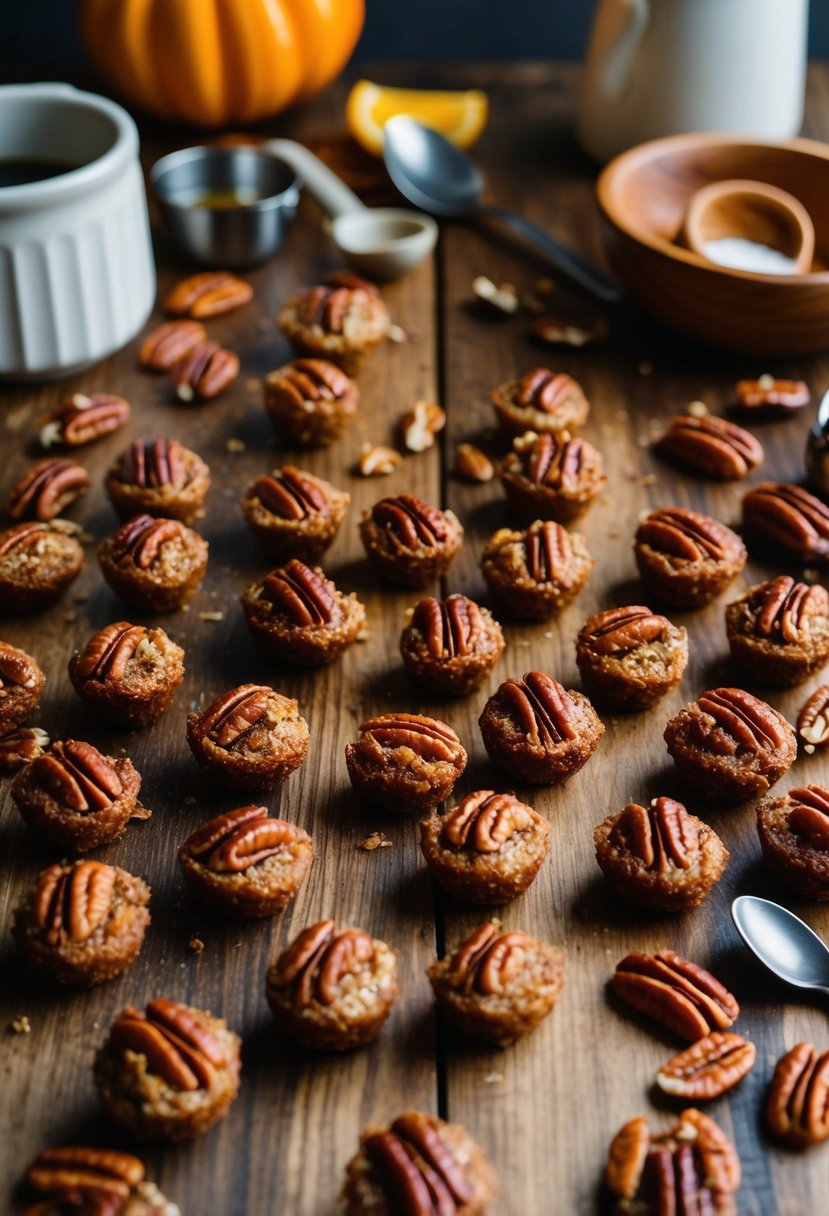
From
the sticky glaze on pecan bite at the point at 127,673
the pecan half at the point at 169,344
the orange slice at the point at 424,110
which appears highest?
the orange slice at the point at 424,110

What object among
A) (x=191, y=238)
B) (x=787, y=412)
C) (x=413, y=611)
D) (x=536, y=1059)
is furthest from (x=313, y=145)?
(x=536, y=1059)

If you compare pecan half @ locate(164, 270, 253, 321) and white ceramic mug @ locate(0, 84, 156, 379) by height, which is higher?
white ceramic mug @ locate(0, 84, 156, 379)

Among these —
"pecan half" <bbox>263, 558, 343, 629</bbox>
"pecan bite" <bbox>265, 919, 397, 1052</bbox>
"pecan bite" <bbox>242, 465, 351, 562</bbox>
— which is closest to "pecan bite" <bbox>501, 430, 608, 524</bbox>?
"pecan bite" <bbox>242, 465, 351, 562</bbox>

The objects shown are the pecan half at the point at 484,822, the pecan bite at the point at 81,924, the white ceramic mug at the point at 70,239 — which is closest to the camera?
the pecan bite at the point at 81,924

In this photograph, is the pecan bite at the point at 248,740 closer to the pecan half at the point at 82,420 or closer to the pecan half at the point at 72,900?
the pecan half at the point at 72,900

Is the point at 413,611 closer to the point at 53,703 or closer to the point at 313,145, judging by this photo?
the point at 53,703

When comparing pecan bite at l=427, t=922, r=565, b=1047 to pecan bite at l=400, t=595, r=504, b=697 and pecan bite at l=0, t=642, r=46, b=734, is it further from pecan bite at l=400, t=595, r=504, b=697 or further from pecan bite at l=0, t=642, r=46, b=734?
pecan bite at l=0, t=642, r=46, b=734

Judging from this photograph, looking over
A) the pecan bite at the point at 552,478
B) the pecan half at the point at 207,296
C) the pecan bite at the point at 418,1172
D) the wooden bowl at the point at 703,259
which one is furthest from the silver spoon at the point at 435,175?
the pecan bite at the point at 418,1172
